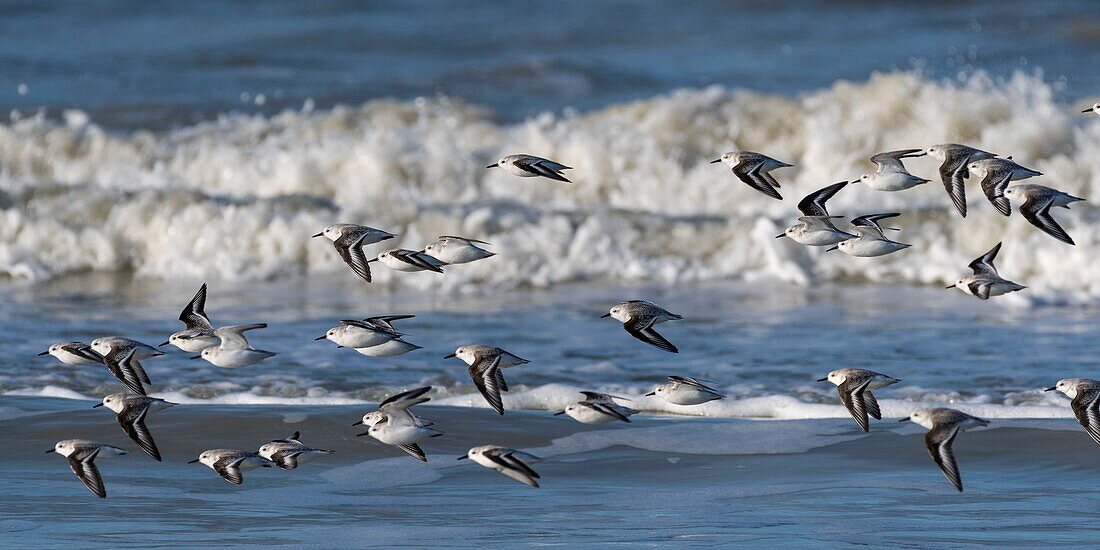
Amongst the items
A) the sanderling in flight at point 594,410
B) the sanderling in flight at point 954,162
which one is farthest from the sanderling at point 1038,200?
the sanderling in flight at point 594,410

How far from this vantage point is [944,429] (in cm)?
Result: 477

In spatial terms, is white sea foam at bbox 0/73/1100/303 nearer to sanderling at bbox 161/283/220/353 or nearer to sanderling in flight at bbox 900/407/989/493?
sanderling at bbox 161/283/220/353

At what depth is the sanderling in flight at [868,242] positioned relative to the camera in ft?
17.0

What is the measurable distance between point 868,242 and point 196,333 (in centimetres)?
234

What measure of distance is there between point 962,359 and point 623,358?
6.06 feet

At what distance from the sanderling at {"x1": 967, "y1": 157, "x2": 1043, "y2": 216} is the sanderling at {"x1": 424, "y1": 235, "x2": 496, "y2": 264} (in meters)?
1.61

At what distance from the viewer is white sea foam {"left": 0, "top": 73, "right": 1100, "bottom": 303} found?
11719 millimetres

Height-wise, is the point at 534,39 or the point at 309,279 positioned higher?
the point at 534,39

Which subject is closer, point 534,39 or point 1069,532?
point 1069,532

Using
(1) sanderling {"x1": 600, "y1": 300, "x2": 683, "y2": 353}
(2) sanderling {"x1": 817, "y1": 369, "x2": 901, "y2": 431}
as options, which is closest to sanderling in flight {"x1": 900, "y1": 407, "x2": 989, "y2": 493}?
(2) sanderling {"x1": 817, "y1": 369, "x2": 901, "y2": 431}

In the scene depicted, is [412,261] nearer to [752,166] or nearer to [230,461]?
[230,461]

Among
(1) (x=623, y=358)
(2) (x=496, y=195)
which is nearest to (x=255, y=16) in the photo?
(2) (x=496, y=195)

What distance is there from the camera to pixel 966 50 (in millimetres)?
19047

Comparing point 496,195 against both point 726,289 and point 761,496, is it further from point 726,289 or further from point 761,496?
point 761,496
